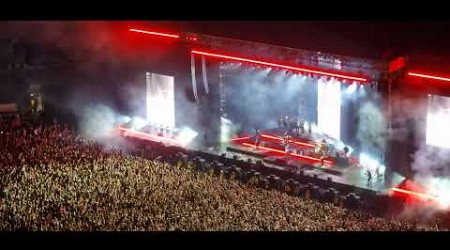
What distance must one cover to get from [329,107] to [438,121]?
6.08 feet

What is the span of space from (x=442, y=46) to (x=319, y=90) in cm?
220

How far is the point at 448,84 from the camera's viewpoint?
7469mm

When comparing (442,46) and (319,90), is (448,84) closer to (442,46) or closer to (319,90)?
(442,46)

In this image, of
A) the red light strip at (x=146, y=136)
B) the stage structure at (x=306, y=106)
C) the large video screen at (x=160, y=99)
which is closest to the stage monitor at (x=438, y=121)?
the stage structure at (x=306, y=106)

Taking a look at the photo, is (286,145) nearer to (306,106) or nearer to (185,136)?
(306,106)

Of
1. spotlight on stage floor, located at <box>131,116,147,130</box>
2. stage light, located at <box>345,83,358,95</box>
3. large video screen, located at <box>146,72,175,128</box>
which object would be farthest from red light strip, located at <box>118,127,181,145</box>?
stage light, located at <box>345,83,358,95</box>

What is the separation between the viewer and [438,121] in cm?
752

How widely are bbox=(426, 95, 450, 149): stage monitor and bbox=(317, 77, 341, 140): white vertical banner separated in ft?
4.68

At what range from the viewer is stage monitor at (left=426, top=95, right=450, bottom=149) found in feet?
24.4

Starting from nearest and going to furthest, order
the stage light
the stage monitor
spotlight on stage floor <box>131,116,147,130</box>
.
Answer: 1. the stage monitor
2. the stage light
3. spotlight on stage floor <box>131,116,147,130</box>

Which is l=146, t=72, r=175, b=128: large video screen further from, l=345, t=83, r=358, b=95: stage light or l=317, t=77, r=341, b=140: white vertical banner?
l=345, t=83, r=358, b=95: stage light

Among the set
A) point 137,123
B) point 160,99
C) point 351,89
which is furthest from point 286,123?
point 137,123

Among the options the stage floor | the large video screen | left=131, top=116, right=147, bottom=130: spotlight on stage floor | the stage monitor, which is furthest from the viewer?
the large video screen
